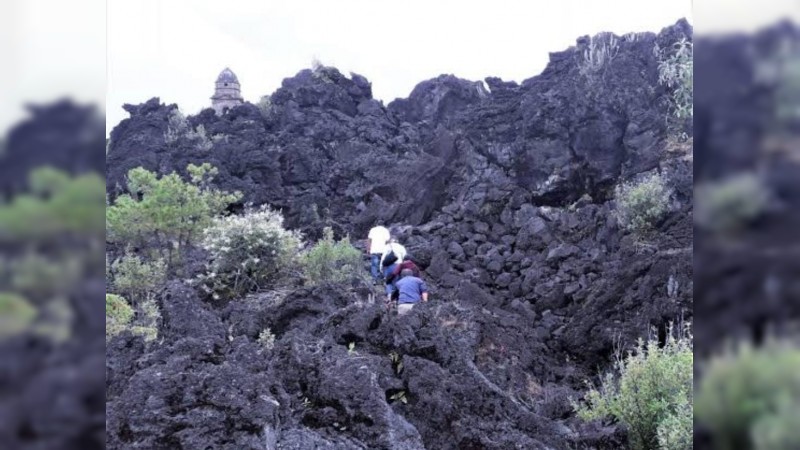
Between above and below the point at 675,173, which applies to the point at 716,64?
below

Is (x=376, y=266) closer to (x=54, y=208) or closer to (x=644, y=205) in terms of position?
(x=644, y=205)

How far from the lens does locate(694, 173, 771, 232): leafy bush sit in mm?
1081

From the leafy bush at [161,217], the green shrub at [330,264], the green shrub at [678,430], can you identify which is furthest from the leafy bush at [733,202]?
the leafy bush at [161,217]

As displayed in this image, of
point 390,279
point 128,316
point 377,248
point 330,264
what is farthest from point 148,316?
point 377,248

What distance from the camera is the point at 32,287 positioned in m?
1.20

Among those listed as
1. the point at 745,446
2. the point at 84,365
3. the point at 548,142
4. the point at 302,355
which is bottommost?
the point at 745,446

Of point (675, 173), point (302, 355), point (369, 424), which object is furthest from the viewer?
point (675, 173)

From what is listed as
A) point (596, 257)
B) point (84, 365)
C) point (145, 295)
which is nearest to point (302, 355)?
point (84, 365)

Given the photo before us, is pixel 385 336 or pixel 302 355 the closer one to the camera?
pixel 302 355

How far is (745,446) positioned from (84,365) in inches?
37.8

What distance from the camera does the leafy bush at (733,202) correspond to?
42.6 inches

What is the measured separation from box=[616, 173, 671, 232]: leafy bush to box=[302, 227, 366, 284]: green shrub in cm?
361

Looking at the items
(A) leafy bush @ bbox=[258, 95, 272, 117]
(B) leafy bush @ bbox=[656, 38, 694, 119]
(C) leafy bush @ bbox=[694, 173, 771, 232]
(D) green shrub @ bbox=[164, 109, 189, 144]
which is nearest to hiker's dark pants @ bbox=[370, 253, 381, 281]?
(B) leafy bush @ bbox=[656, 38, 694, 119]

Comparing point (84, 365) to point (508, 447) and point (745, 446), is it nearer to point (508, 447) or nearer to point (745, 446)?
point (745, 446)
